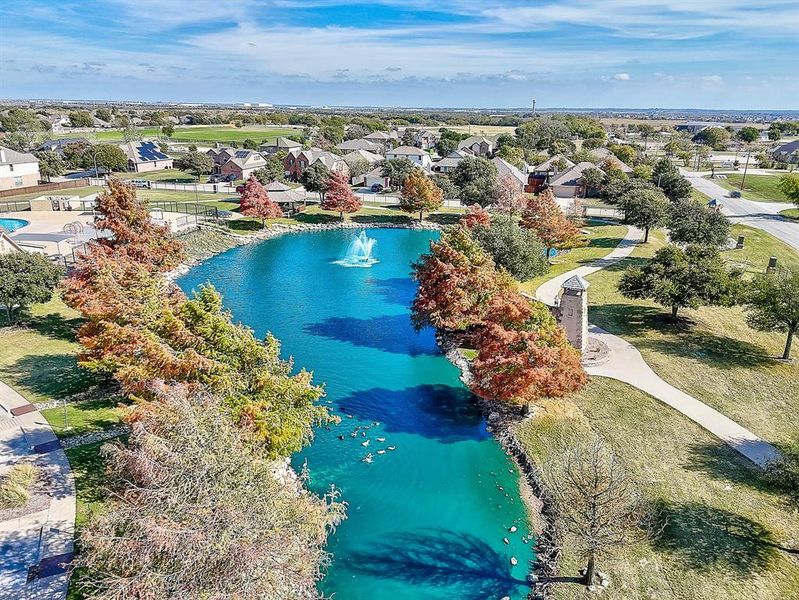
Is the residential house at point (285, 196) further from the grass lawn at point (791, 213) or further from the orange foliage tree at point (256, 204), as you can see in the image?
the grass lawn at point (791, 213)

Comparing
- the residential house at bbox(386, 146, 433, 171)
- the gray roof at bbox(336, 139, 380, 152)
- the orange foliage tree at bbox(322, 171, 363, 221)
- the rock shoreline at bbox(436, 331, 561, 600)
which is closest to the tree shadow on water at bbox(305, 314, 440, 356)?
the rock shoreline at bbox(436, 331, 561, 600)

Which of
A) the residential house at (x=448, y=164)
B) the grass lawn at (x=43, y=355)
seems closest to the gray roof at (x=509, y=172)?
the residential house at (x=448, y=164)

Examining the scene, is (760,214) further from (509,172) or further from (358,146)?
(358,146)

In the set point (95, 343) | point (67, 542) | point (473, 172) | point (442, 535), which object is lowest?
point (442, 535)

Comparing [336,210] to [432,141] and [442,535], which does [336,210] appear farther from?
[432,141]

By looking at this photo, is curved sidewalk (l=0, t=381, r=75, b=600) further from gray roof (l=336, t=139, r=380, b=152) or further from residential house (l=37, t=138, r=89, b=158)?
residential house (l=37, t=138, r=89, b=158)

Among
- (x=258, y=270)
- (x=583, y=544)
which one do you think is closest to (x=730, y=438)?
(x=583, y=544)

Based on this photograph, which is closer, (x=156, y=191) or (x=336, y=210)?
(x=336, y=210)
